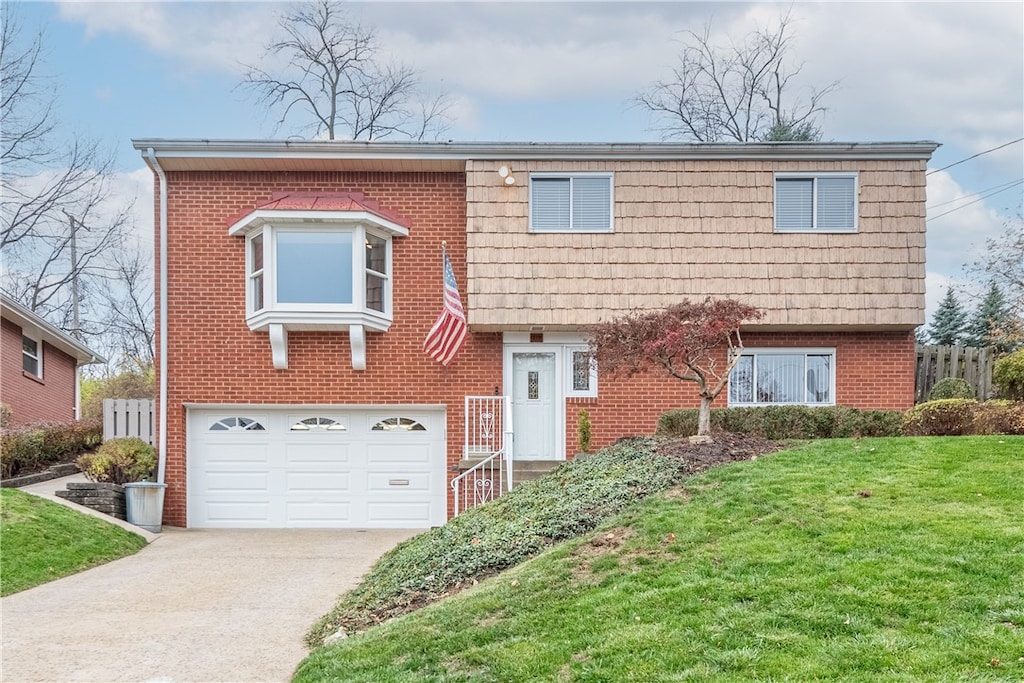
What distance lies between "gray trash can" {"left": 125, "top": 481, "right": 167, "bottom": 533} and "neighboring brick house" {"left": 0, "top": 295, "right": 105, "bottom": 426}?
6.60 meters

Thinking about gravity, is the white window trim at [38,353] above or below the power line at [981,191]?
below

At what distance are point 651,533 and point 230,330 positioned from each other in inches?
374

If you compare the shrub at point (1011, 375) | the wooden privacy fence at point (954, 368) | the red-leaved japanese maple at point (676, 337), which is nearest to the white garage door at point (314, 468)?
the red-leaved japanese maple at point (676, 337)

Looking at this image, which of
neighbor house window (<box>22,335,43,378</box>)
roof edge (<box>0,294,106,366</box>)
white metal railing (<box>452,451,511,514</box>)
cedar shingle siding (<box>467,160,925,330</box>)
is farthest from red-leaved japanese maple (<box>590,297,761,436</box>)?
neighbor house window (<box>22,335,43,378</box>)

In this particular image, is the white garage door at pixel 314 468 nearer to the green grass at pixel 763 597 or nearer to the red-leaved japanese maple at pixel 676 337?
the red-leaved japanese maple at pixel 676 337

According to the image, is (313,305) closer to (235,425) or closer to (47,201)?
(235,425)

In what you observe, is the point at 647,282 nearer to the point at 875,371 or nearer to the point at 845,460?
the point at 875,371

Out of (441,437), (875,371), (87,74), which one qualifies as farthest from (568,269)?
(87,74)

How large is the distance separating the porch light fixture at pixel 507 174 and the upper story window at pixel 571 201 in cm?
36

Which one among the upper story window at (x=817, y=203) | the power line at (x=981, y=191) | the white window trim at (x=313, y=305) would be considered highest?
the power line at (x=981, y=191)

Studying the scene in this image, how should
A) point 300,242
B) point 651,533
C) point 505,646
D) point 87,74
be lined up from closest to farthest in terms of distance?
point 505,646 → point 651,533 → point 300,242 → point 87,74

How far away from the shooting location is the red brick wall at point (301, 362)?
14.0 metres

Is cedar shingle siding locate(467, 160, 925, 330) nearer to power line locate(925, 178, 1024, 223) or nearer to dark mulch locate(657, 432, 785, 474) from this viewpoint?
dark mulch locate(657, 432, 785, 474)

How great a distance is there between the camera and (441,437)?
14.4 meters
